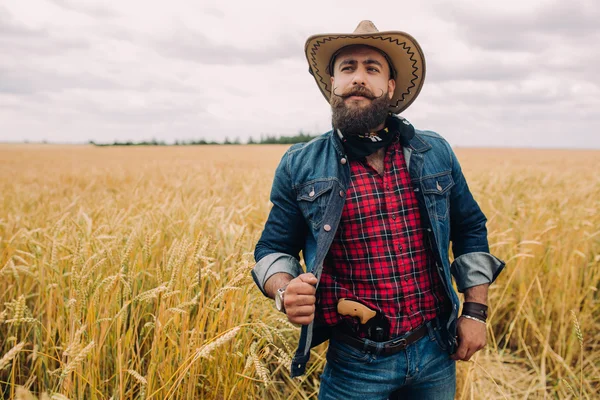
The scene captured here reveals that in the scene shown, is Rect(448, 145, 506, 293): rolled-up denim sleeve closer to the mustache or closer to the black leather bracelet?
the black leather bracelet

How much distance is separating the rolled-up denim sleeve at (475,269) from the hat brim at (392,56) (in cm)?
70

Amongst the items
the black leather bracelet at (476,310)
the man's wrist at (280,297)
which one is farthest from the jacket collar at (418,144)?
the man's wrist at (280,297)

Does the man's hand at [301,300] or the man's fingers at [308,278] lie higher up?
the man's fingers at [308,278]

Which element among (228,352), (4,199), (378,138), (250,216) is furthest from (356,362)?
(4,199)

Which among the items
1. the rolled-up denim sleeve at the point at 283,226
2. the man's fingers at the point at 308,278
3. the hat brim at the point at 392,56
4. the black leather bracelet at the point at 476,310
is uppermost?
the hat brim at the point at 392,56

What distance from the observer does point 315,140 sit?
5.56ft

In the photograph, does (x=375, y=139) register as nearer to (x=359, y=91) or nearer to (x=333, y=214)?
(x=359, y=91)

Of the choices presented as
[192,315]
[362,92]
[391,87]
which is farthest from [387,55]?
[192,315]

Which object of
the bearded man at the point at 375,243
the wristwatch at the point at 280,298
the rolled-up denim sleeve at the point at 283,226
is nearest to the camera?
the wristwatch at the point at 280,298

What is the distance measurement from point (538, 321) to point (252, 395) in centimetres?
206

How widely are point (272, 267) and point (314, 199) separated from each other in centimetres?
29

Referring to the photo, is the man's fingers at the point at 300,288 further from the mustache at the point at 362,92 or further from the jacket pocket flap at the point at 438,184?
the mustache at the point at 362,92

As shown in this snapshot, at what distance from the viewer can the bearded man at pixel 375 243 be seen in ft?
4.76

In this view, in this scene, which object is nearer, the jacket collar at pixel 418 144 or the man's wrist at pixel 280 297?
the man's wrist at pixel 280 297
